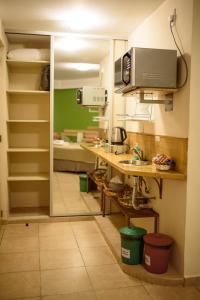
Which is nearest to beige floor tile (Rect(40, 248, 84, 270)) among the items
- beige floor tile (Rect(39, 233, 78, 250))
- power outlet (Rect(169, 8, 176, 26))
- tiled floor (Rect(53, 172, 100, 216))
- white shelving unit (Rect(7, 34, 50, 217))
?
beige floor tile (Rect(39, 233, 78, 250))

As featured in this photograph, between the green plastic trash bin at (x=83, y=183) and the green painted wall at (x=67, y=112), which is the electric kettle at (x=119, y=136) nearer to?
the green plastic trash bin at (x=83, y=183)

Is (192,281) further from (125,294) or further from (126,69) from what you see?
(126,69)

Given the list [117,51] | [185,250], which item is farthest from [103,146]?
[185,250]

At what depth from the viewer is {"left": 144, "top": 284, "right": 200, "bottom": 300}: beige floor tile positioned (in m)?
2.39

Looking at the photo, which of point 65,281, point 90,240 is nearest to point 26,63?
point 90,240

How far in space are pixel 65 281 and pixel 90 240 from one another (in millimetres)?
941

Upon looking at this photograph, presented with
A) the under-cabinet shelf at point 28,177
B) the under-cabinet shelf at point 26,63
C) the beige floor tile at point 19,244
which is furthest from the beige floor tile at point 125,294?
the under-cabinet shelf at point 26,63

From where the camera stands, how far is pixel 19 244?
337 centimetres

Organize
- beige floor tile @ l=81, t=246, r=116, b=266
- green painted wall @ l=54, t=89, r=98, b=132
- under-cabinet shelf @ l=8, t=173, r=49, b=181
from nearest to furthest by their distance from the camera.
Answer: beige floor tile @ l=81, t=246, r=116, b=266 < under-cabinet shelf @ l=8, t=173, r=49, b=181 < green painted wall @ l=54, t=89, r=98, b=132

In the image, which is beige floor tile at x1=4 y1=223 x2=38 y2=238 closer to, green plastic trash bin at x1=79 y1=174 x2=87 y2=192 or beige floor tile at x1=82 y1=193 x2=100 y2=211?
beige floor tile at x1=82 y1=193 x2=100 y2=211

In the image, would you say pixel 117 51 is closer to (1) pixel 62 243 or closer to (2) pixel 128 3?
(2) pixel 128 3

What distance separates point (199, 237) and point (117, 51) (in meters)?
2.67

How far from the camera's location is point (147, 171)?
102 inches

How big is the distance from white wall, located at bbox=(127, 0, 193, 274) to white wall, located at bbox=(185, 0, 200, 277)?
0.14 feet
